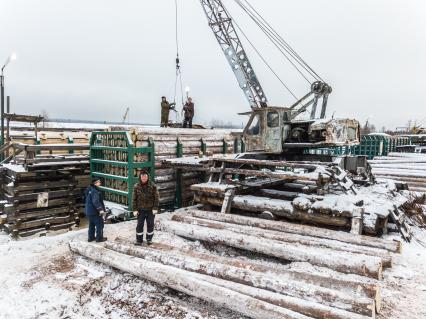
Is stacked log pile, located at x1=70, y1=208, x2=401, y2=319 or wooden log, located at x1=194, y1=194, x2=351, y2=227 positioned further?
wooden log, located at x1=194, y1=194, x2=351, y2=227

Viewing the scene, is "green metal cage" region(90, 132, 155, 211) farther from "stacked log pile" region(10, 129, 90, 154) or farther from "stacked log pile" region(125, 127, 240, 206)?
"stacked log pile" region(10, 129, 90, 154)

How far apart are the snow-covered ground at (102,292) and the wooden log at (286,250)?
415 mm

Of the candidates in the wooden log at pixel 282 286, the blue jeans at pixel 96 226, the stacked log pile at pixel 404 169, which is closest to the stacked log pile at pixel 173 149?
the blue jeans at pixel 96 226

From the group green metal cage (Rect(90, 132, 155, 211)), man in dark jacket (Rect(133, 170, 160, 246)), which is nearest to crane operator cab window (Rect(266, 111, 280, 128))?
green metal cage (Rect(90, 132, 155, 211))

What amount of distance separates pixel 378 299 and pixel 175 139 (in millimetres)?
7773

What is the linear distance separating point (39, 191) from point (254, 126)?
7453 millimetres

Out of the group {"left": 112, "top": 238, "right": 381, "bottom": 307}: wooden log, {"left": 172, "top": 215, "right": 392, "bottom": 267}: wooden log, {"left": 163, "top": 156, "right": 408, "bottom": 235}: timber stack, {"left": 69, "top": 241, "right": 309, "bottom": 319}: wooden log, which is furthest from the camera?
{"left": 163, "top": 156, "right": 408, "bottom": 235}: timber stack

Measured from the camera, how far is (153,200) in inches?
260

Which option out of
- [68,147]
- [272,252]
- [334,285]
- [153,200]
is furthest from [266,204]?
[68,147]

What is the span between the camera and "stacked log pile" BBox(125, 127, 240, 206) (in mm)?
9539

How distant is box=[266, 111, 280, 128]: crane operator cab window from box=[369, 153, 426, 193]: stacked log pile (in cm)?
591

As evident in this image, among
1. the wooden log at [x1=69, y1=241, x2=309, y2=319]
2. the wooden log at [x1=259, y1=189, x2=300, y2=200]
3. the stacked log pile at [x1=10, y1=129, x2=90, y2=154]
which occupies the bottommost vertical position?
the wooden log at [x1=69, y1=241, x2=309, y2=319]

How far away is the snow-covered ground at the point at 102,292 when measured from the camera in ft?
14.3

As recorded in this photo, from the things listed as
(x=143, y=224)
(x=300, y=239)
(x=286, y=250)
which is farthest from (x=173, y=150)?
(x=286, y=250)
